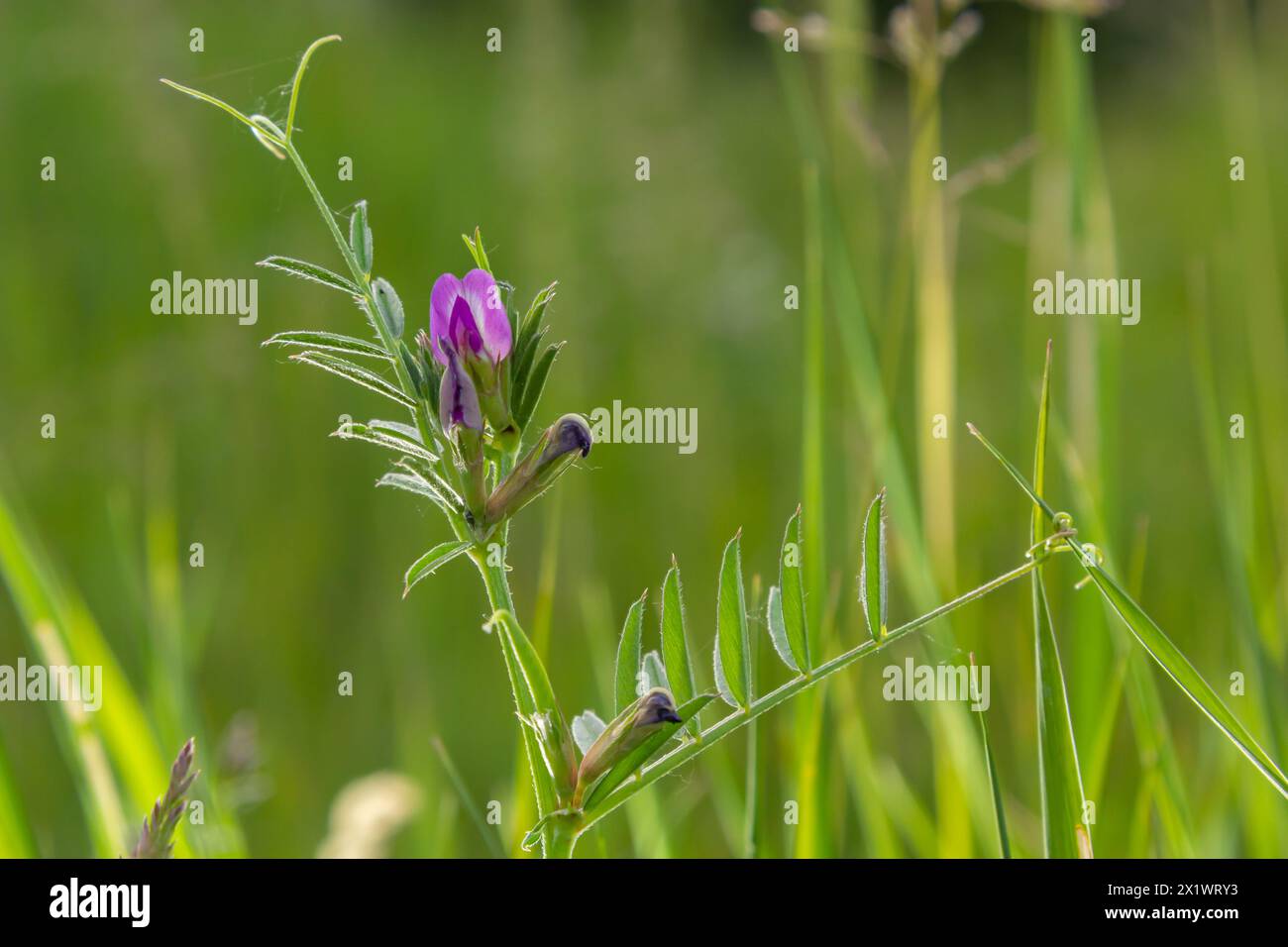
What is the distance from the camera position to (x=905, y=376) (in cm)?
224

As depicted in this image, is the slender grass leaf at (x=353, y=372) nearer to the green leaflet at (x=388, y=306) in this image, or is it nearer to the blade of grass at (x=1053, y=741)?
the green leaflet at (x=388, y=306)

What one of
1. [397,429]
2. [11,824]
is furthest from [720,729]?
[11,824]

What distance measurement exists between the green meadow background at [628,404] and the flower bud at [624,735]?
0.15 m

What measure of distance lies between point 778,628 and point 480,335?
6.5 inches

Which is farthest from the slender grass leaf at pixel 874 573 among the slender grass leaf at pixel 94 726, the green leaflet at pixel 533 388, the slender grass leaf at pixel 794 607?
the slender grass leaf at pixel 94 726

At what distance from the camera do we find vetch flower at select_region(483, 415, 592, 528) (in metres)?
0.36

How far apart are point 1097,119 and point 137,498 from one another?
3.04 metres

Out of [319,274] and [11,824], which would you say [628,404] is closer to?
[11,824]

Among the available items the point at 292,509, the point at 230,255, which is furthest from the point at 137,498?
the point at 230,255

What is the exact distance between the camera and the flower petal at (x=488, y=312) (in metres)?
0.36

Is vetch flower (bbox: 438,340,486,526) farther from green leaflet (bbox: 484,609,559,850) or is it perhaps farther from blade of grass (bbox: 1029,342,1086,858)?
blade of grass (bbox: 1029,342,1086,858)

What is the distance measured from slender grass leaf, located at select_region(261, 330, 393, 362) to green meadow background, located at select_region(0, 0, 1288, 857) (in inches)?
6.5

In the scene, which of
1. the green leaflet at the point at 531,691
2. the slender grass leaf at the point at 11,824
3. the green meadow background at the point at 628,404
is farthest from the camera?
the green meadow background at the point at 628,404

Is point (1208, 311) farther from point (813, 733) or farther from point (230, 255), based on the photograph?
point (813, 733)
